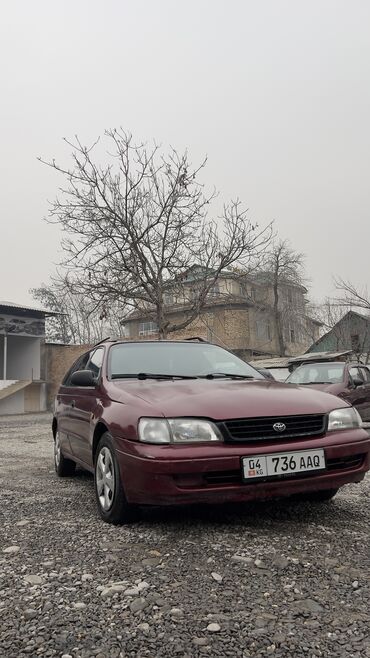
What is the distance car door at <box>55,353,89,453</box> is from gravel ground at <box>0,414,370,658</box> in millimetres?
1205

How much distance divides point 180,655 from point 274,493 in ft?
5.09

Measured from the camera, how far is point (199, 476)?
11.1 feet

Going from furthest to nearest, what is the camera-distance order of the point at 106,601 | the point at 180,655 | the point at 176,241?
the point at 176,241 < the point at 106,601 < the point at 180,655

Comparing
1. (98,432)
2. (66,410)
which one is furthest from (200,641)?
(66,410)

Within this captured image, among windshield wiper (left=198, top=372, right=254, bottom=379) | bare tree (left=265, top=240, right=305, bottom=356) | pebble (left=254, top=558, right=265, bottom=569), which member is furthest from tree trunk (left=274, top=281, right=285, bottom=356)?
pebble (left=254, top=558, right=265, bottom=569)

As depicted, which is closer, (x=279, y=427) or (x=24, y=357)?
(x=279, y=427)

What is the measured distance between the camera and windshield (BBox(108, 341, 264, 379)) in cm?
471

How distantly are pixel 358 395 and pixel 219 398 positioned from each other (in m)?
7.09

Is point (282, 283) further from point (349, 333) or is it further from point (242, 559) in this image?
point (242, 559)

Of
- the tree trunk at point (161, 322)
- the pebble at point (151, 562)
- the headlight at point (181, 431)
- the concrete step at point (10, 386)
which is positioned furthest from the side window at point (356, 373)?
the concrete step at point (10, 386)

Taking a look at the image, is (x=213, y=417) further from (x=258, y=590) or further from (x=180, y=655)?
(x=180, y=655)

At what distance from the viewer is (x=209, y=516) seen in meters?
3.86

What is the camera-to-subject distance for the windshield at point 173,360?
4.71 m

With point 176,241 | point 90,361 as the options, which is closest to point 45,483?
point 90,361
